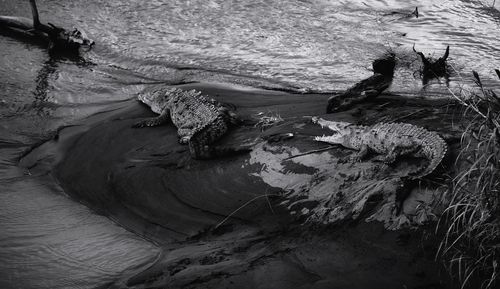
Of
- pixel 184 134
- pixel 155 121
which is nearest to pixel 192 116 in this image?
pixel 184 134

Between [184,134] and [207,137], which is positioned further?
[184,134]

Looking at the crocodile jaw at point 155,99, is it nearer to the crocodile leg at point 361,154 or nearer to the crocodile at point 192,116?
the crocodile at point 192,116

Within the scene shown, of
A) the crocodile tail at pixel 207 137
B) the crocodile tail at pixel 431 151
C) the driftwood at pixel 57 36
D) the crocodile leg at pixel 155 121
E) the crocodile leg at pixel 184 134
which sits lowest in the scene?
the crocodile leg at pixel 155 121

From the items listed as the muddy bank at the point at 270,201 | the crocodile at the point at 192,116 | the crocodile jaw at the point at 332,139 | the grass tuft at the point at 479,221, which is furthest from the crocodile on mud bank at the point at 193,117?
the grass tuft at the point at 479,221

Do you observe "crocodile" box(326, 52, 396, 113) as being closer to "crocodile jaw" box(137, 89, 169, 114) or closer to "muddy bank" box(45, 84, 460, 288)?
"muddy bank" box(45, 84, 460, 288)

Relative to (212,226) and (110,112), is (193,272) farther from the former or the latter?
(110,112)

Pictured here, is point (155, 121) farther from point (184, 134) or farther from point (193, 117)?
point (184, 134)

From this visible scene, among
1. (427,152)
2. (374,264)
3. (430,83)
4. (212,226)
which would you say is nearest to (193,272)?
(212,226)
